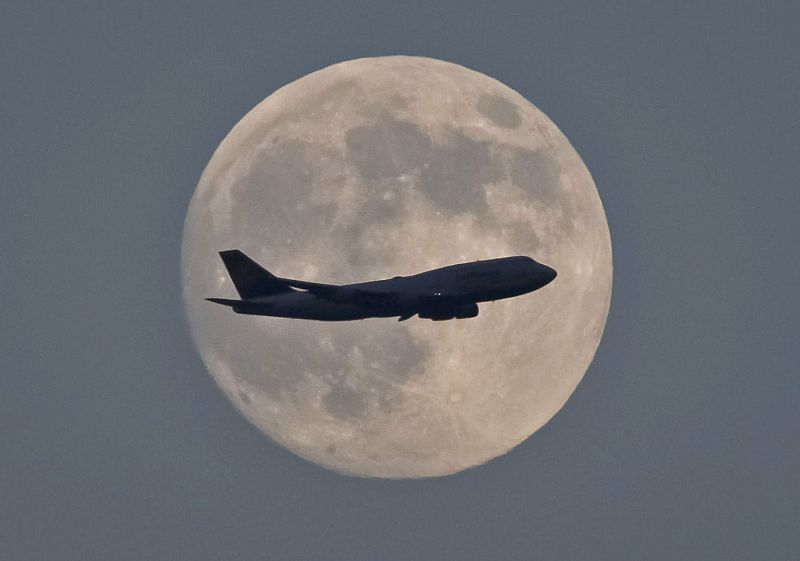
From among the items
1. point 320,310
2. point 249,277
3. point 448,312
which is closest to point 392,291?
point 448,312

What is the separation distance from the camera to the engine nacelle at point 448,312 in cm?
10494

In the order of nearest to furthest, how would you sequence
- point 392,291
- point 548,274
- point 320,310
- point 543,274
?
point 392,291
point 320,310
point 543,274
point 548,274

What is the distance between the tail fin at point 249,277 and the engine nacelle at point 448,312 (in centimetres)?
920

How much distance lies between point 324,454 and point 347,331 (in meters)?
10.4

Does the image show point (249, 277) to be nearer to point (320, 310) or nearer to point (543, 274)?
point (320, 310)

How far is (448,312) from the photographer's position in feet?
346

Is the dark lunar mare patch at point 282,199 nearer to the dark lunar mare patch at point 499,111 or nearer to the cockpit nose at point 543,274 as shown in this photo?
the dark lunar mare patch at point 499,111

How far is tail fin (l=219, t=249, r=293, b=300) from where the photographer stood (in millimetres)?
106438

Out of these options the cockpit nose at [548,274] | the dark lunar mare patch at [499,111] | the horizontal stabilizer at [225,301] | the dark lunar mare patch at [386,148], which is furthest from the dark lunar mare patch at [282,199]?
the cockpit nose at [548,274]

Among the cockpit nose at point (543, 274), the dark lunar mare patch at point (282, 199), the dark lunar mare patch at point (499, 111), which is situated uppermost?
the dark lunar mare patch at point (499, 111)

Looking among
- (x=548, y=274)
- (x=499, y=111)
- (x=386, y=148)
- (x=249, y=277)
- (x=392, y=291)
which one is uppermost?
(x=499, y=111)

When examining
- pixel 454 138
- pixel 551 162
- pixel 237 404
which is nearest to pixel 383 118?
pixel 454 138

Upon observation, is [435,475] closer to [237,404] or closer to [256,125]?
[237,404]

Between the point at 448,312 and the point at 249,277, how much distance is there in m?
13.0
